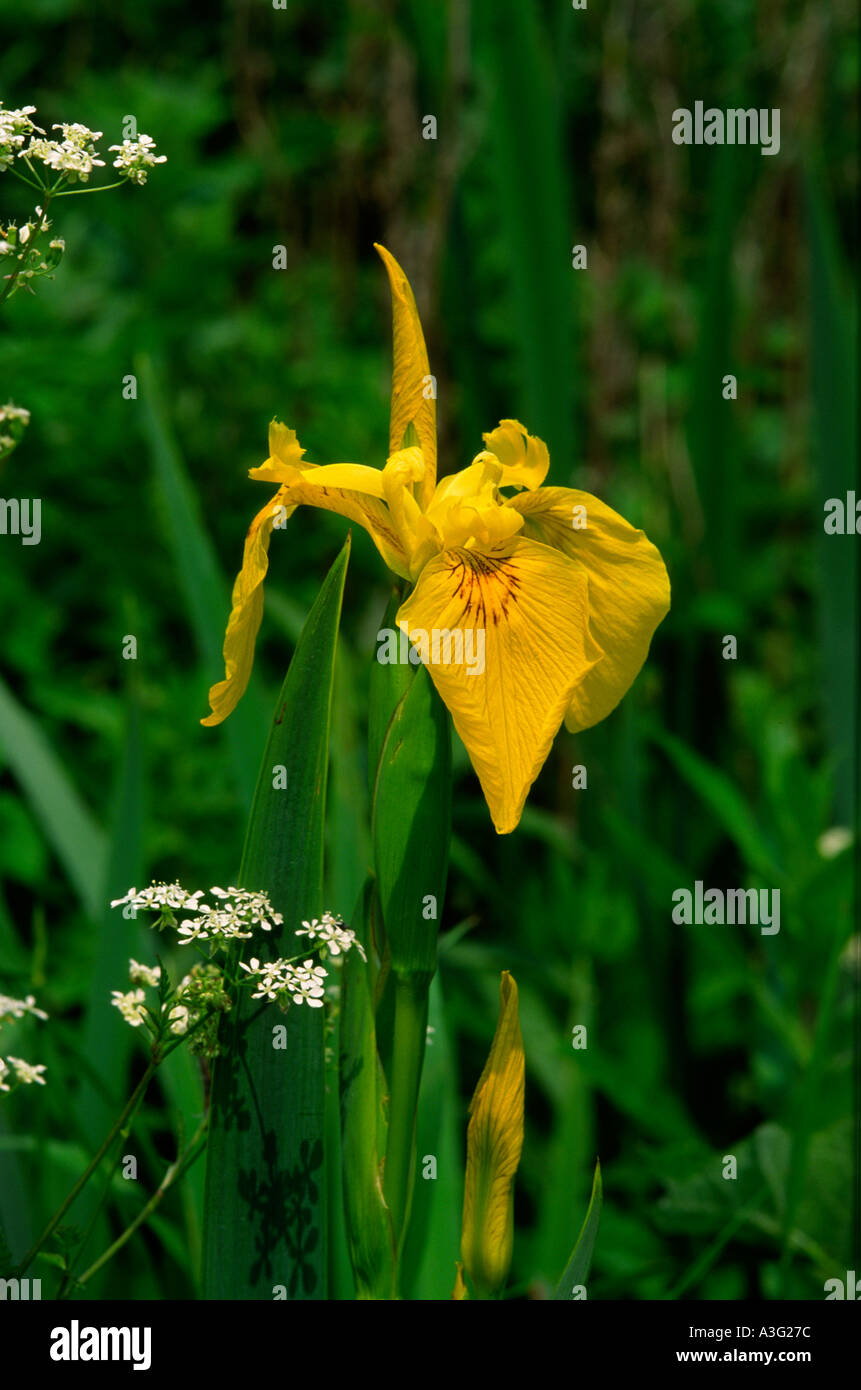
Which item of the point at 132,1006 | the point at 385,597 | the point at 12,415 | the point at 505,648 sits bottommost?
the point at 132,1006

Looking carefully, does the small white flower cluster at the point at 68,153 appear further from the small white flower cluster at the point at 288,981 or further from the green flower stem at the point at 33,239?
the small white flower cluster at the point at 288,981

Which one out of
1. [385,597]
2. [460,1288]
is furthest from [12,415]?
[385,597]

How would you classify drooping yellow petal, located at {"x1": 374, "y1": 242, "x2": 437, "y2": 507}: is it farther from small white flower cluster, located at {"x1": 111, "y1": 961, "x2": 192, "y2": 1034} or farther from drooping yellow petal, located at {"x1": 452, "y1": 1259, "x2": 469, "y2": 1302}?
drooping yellow petal, located at {"x1": 452, "y1": 1259, "x2": 469, "y2": 1302}

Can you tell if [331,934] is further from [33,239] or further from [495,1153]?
[33,239]

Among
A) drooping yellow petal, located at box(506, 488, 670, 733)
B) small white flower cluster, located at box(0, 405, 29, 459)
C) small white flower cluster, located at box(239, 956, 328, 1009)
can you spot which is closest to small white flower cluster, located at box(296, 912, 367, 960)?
small white flower cluster, located at box(239, 956, 328, 1009)

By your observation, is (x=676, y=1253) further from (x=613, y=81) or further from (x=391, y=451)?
(x=613, y=81)
